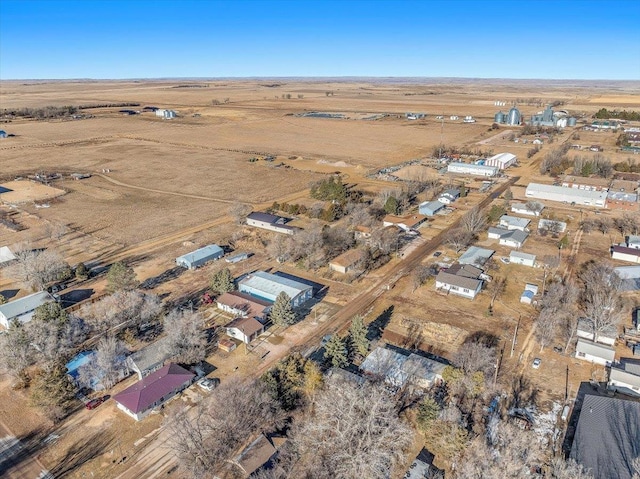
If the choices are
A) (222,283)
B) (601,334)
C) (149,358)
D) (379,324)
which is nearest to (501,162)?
(601,334)

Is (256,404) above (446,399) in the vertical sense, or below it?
above

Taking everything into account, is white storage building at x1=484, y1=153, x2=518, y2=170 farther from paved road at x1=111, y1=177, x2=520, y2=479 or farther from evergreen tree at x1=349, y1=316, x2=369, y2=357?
evergreen tree at x1=349, y1=316, x2=369, y2=357

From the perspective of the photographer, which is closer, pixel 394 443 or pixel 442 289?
pixel 394 443

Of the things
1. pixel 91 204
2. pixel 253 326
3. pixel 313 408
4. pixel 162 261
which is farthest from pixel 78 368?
pixel 91 204

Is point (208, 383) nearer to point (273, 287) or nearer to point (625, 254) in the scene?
point (273, 287)

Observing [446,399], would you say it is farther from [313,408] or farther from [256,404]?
[256,404]

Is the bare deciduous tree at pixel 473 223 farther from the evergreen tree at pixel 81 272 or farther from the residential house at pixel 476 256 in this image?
the evergreen tree at pixel 81 272
